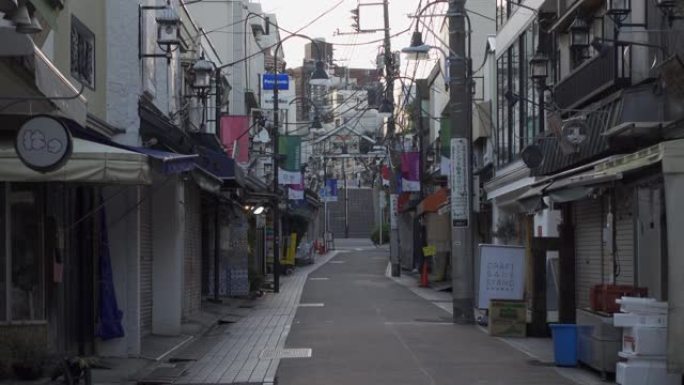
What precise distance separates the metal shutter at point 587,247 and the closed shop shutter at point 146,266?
8.59 m

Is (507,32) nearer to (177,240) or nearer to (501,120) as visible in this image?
(501,120)

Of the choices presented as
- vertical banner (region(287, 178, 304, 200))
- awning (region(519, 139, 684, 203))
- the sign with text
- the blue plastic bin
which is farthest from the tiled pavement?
vertical banner (region(287, 178, 304, 200))

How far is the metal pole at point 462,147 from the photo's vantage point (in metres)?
24.1

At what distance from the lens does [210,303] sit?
29922 millimetres

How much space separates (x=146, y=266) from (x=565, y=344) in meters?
8.74

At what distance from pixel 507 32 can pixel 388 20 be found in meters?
12.7

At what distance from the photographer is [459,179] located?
965 inches

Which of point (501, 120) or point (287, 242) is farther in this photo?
point (287, 242)

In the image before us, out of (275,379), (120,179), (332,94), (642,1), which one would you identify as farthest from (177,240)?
(332,94)

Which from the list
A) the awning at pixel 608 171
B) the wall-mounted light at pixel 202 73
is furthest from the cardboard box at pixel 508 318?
the wall-mounted light at pixel 202 73

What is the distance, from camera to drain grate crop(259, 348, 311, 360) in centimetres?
1706

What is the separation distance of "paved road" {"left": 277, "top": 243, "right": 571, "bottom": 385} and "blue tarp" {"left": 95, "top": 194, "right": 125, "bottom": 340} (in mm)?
2793

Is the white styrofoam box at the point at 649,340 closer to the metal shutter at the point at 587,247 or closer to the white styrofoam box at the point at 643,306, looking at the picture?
the white styrofoam box at the point at 643,306

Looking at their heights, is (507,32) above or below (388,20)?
below
